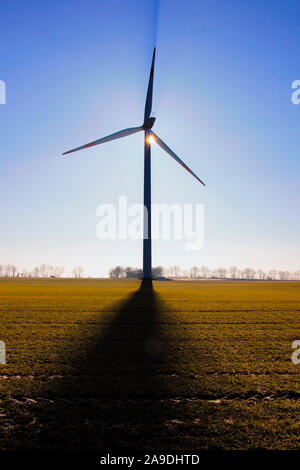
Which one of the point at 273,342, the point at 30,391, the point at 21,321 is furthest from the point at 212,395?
the point at 21,321

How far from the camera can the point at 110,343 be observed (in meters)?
13.0

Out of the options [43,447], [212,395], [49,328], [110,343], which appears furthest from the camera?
[49,328]

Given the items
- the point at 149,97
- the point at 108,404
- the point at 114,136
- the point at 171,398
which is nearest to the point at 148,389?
the point at 171,398

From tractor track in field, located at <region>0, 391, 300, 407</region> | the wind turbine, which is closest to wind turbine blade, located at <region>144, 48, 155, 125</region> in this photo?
the wind turbine

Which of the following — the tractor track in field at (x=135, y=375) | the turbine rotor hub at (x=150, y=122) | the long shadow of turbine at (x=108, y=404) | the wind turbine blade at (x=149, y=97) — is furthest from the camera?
the wind turbine blade at (x=149, y=97)

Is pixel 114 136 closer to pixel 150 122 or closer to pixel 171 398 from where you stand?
pixel 150 122

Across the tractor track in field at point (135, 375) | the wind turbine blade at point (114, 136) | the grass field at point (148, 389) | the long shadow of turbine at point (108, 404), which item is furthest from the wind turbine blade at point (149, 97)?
the tractor track in field at point (135, 375)

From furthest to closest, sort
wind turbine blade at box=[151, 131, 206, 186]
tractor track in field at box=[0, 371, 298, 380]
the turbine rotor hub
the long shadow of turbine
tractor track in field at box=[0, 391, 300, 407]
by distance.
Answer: wind turbine blade at box=[151, 131, 206, 186]
the turbine rotor hub
tractor track in field at box=[0, 371, 298, 380]
tractor track in field at box=[0, 391, 300, 407]
the long shadow of turbine

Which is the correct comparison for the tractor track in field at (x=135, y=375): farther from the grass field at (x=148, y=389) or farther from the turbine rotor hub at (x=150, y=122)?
the turbine rotor hub at (x=150, y=122)

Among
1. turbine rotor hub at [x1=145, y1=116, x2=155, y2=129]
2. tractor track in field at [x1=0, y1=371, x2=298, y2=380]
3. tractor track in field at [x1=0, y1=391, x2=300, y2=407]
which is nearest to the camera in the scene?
tractor track in field at [x1=0, y1=391, x2=300, y2=407]

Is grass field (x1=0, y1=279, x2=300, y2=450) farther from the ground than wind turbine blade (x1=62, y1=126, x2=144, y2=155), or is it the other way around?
wind turbine blade (x1=62, y1=126, x2=144, y2=155)

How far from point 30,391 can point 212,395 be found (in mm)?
5468

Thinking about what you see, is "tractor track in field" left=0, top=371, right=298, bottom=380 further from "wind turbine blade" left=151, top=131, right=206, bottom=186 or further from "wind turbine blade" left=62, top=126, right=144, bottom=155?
"wind turbine blade" left=151, top=131, right=206, bottom=186
